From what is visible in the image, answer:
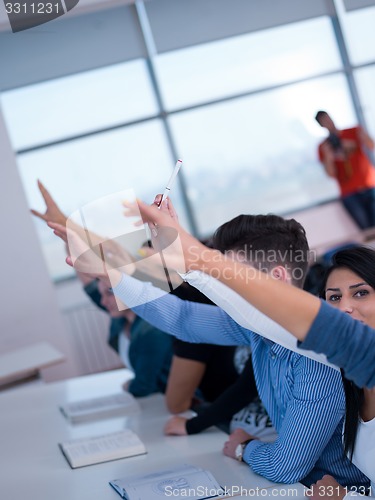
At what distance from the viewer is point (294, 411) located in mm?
1506

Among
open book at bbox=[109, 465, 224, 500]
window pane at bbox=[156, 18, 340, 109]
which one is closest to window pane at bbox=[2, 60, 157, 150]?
window pane at bbox=[156, 18, 340, 109]

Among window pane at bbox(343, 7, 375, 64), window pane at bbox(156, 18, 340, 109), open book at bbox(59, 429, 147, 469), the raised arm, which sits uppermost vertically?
window pane at bbox(156, 18, 340, 109)

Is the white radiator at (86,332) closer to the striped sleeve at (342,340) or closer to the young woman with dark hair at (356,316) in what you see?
the young woman with dark hair at (356,316)

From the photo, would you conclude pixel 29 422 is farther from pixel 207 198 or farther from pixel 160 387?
pixel 207 198

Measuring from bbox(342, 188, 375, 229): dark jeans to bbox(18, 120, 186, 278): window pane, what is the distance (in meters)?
1.47

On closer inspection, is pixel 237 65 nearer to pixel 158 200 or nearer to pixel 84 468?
pixel 84 468

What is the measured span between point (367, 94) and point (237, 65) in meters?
1.42

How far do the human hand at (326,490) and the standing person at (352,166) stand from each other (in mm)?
1084

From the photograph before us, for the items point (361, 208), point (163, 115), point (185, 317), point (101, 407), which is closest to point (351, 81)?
point (361, 208)

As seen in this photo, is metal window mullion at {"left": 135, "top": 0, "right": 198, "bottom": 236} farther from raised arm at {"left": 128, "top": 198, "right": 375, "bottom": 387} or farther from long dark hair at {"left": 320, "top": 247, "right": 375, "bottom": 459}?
raised arm at {"left": 128, "top": 198, "right": 375, "bottom": 387}

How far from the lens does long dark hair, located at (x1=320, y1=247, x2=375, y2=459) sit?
1.43 m

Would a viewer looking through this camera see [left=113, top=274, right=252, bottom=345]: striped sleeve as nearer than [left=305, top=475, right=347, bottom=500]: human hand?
No

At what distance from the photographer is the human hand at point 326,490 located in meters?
1.44

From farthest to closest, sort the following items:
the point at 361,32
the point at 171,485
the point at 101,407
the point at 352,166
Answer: the point at 352,166 → the point at 361,32 → the point at 101,407 → the point at 171,485
